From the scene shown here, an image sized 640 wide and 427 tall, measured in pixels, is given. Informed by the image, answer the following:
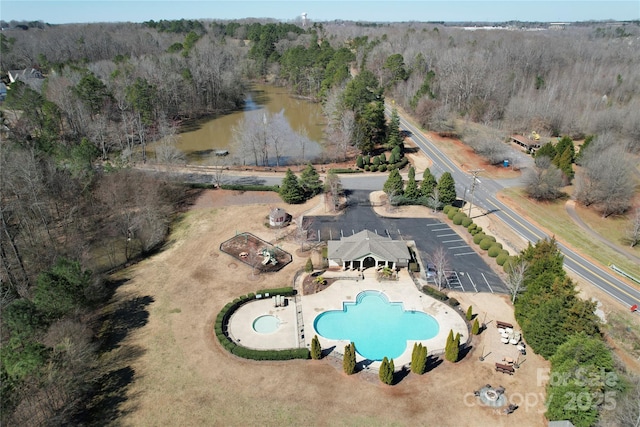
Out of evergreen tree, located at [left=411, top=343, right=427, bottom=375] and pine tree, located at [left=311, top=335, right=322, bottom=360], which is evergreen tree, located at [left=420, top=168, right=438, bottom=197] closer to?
evergreen tree, located at [left=411, top=343, right=427, bottom=375]

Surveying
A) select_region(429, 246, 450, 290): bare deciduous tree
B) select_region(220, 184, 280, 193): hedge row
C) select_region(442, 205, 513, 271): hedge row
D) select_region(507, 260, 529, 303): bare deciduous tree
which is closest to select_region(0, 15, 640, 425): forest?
select_region(220, 184, 280, 193): hedge row

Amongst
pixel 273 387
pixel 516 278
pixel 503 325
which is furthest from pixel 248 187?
pixel 503 325

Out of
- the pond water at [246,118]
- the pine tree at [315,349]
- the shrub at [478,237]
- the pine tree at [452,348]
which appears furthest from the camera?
the pond water at [246,118]

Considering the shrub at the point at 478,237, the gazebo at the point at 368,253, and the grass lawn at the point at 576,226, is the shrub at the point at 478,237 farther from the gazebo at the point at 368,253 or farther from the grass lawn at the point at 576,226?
the grass lawn at the point at 576,226

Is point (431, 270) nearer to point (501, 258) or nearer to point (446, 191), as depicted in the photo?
point (501, 258)

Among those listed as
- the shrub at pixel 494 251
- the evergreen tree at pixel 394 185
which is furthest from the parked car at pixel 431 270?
the evergreen tree at pixel 394 185

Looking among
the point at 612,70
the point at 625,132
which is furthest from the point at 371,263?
the point at 612,70
